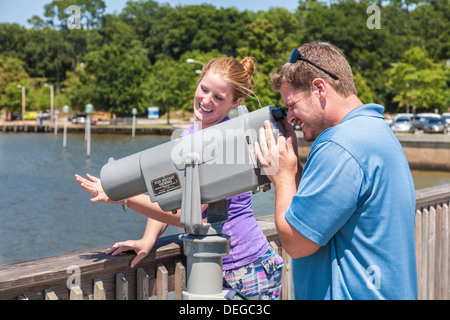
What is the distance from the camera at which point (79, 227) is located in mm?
24625

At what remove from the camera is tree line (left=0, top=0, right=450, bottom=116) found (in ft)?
213

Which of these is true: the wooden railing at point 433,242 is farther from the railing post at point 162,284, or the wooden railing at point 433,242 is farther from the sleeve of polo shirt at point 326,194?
the sleeve of polo shirt at point 326,194

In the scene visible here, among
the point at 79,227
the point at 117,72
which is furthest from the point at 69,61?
the point at 79,227

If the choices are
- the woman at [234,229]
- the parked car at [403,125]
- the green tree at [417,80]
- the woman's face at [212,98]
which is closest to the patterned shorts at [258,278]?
the woman at [234,229]

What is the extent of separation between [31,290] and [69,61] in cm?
10934

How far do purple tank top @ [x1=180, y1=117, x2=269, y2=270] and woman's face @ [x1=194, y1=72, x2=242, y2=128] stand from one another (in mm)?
190

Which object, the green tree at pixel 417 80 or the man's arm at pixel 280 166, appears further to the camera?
the green tree at pixel 417 80

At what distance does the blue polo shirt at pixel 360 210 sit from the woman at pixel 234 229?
613 mm

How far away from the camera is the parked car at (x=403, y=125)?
1777 inches

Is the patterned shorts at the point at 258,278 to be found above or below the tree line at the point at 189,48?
below

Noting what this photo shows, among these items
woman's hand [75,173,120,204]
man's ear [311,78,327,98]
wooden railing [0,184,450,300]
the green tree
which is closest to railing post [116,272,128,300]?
wooden railing [0,184,450,300]

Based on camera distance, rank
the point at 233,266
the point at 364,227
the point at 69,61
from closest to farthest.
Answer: the point at 364,227, the point at 233,266, the point at 69,61

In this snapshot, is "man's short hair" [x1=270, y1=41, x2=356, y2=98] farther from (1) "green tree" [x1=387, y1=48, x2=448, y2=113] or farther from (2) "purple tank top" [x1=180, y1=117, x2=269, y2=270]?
(1) "green tree" [x1=387, y1=48, x2=448, y2=113]

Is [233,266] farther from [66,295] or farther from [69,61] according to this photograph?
[69,61]
